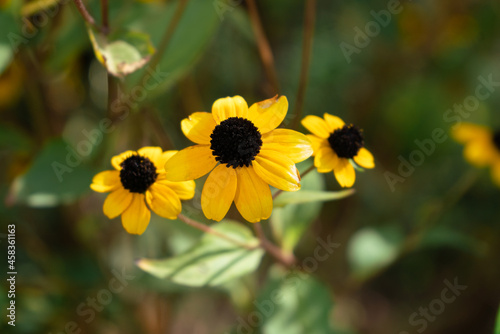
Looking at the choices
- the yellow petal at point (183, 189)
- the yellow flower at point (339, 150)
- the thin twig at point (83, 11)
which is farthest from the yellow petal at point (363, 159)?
the thin twig at point (83, 11)

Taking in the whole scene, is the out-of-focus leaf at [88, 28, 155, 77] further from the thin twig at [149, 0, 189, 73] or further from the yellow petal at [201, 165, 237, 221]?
the yellow petal at [201, 165, 237, 221]

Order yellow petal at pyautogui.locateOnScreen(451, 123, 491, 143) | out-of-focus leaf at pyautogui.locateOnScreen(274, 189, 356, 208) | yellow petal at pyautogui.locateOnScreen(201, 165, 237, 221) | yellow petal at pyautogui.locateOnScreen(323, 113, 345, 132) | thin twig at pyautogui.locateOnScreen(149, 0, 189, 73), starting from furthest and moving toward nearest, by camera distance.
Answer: yellow petal at pyautogui.locateOnScreen(451, 123, 491, 143) → thin twig at pyautogui.locateOnScreen(149, 0, 189, 73) → yellow petal at pyautogui.locateOnScreen(323, 113, 345, 132) → out-of-focus leaf at pyautogui.locateOnScreen(274, 189, 356, 208) → yellow petal at pyautogui.locateOnScreen(201, 165, 237, 221)

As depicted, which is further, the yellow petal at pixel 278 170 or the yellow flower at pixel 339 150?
the yellow flower at pixel 339 150

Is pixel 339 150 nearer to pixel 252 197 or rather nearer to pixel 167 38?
pixel 252 197

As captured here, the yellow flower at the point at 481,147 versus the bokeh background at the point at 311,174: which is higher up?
the yellow flower at the point at 481,147

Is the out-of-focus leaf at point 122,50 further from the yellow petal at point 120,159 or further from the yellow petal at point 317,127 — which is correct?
the yellow petal at point 317,127

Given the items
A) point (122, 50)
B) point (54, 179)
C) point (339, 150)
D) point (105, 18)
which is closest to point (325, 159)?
point (339, 150)

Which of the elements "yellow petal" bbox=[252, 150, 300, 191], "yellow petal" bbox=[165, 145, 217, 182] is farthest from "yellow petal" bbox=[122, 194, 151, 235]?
"yellow petal" bbox=[252, 150, 300, 191]
